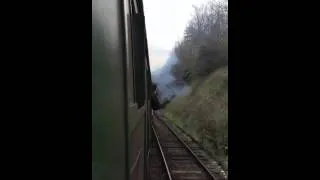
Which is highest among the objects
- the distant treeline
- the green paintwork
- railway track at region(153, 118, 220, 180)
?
the distant treeline

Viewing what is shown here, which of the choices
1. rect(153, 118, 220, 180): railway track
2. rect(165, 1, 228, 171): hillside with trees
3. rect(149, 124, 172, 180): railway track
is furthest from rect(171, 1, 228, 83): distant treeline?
rect(149, 124, 172, 180): railway track

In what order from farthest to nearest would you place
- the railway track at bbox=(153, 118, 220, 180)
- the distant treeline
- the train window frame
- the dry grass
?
1. the distant treeline
2. the dry grass
3. the railway track at bbox=(153, 118, 220, 180)
4. the train window frame

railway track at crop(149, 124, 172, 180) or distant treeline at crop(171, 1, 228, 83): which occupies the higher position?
distant treeline at crop(171, 1, 228, 83)

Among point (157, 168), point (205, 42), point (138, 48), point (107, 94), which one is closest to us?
point (107, 94)

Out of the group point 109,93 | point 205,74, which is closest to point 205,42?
point 205,74

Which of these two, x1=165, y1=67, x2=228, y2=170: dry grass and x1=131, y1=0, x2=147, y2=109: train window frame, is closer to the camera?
x1=131, y1=0, x2=147, y2=109: train window frame

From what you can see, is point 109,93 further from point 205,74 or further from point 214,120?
point 205,74

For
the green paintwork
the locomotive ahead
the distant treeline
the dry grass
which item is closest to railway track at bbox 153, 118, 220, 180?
the dry grass

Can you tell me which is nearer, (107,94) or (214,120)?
(107,94)

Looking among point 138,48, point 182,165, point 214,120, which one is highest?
point 138,48

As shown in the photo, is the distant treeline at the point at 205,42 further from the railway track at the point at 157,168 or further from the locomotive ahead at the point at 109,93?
the locomotive ahead at the point at 109,93

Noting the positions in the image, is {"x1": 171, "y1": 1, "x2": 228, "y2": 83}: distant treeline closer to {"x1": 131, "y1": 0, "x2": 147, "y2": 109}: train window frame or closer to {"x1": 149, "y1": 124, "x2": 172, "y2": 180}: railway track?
{"x1": 149, "y1": 124, "x2": 172, "y2": 180}: railway track

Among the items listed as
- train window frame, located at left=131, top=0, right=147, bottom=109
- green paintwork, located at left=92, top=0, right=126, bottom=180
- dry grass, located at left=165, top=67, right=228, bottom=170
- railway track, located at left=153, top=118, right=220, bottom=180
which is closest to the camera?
green paintwork, located at left=92, top=0, right=126, bottom=180
